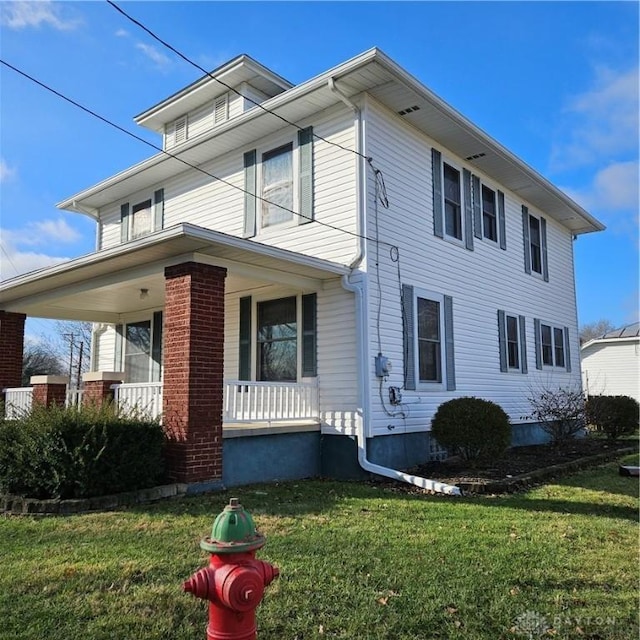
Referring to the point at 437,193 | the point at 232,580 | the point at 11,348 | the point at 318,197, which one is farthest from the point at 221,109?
the point at 232,580

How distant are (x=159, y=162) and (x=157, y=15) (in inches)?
207

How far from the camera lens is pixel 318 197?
10.0m

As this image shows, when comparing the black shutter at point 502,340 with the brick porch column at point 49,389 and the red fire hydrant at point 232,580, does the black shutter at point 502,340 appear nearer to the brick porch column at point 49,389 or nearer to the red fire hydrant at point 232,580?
the brick porch column at point 49,389

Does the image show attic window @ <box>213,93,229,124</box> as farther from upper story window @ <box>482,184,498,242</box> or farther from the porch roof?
upper story window @ <box>482,184,498,242</box>

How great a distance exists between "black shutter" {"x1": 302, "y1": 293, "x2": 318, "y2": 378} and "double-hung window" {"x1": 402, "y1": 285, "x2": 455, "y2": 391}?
156 centimetres

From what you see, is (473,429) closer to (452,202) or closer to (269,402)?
(269,402)

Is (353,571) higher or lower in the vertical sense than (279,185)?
lower

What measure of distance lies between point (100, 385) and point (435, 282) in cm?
616

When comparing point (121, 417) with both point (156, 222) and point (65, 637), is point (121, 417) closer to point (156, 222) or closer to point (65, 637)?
point (65, 637)

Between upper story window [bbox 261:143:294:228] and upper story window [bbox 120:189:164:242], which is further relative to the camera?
upper story window [bbox 120:189:164:242]

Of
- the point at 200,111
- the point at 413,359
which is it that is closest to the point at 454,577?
the point at 413,359

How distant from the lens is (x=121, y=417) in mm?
→ 7281

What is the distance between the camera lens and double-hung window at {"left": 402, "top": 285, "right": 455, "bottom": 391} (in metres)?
10.0

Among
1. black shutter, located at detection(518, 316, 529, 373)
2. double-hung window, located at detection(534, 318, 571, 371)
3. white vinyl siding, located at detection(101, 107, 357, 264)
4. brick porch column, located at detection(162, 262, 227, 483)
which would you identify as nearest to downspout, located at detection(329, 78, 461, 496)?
white vinyl siding, located at detection(101, 107, 357, 264)
